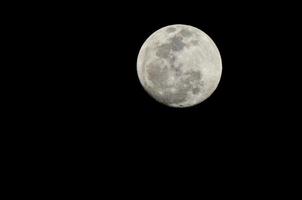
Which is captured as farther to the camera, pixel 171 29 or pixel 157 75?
pixel 171 29

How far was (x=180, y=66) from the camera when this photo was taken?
19.2 ft

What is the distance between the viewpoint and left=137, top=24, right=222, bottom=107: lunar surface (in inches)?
232

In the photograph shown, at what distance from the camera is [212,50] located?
6.15 m

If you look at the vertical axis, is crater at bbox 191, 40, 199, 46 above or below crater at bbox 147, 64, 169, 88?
above

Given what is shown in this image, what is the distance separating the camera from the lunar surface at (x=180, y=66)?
19.3 ft

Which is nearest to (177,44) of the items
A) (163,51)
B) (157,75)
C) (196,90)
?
(163,51)

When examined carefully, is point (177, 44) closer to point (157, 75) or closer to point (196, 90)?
point (157, 75)

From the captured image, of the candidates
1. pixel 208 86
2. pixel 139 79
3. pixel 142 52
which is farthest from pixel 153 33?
pixel 208 86

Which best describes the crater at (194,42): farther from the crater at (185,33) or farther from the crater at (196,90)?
the crater at (196,90)

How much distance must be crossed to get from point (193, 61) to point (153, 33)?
86 cm

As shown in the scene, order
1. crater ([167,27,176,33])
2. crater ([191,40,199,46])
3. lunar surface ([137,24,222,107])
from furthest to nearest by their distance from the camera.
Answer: crater ([167,27,176,33]) < crater ([191,40,199,46]) < lunar surface ([137,24,222,107])

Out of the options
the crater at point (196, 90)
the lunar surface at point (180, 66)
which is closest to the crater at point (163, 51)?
the lunar surface at point (180, 66)

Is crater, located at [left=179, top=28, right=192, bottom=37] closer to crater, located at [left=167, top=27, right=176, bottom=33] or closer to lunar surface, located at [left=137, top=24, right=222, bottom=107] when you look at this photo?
lunar surface, located at [left=137, top=24, right=222, bottom=107]

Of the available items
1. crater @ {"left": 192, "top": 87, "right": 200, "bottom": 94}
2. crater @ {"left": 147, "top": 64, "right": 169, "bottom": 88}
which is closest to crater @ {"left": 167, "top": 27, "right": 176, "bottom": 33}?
crater @ {"left": 147, "top": 64, "right": 169, "bottom": 88}
